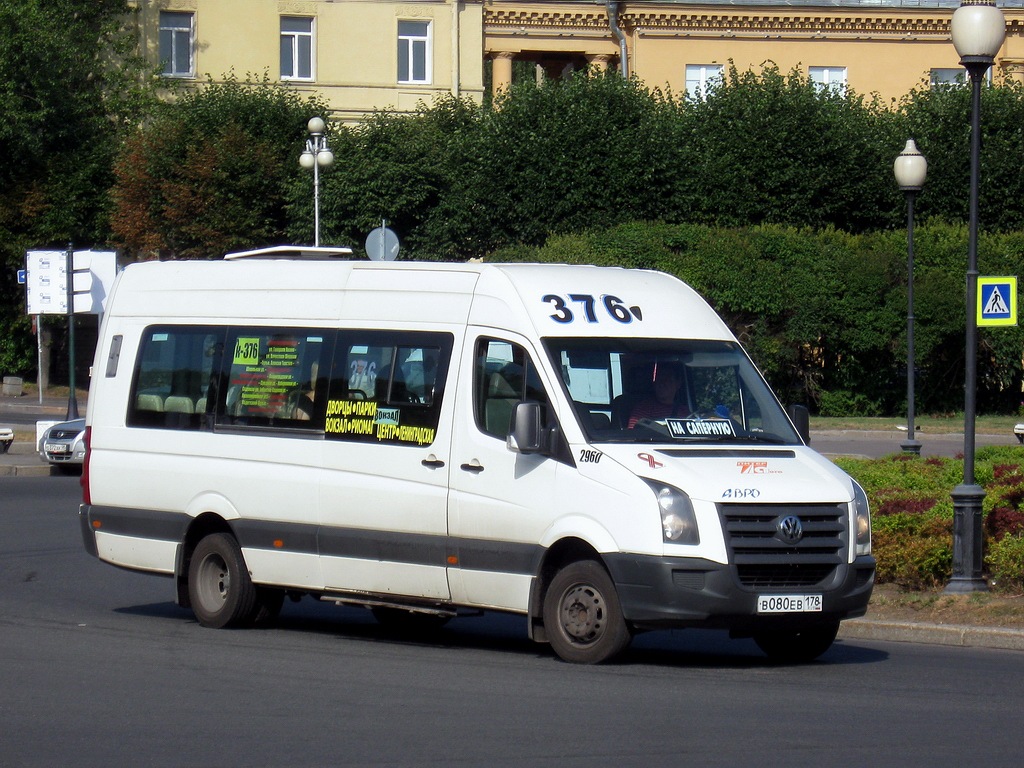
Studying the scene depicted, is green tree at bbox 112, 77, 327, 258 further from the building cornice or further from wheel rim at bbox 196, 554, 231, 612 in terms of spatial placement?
wheel rim at bbox 196, 554, 231, 612

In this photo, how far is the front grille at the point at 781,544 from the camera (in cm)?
910

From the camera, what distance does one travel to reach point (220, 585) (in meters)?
11.5

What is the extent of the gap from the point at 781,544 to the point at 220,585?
14.7 ft

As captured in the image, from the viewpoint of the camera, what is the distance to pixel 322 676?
9.24 metres

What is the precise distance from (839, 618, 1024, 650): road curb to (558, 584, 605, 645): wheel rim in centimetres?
269

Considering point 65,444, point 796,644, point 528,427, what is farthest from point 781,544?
point 65,444

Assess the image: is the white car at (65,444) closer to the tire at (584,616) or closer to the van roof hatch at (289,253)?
the van roof hatch at (289,253)

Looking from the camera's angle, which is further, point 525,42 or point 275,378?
point 525,42

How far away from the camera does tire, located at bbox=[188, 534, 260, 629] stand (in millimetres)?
11289

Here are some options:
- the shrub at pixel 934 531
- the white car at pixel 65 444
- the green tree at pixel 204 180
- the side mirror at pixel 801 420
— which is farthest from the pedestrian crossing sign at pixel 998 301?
the green tree at pixel 204 180

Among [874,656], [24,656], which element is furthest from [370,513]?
[874,656]

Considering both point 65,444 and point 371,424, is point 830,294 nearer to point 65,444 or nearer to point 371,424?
point 65,444

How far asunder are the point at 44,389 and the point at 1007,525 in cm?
3909

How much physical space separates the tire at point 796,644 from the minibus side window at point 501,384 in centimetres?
213
